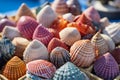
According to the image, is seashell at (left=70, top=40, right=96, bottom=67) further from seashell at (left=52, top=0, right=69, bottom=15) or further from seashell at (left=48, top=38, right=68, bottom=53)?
seashell at (left=52, top=0, right=69, bottom=15)

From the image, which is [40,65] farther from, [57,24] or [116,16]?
[116,16]

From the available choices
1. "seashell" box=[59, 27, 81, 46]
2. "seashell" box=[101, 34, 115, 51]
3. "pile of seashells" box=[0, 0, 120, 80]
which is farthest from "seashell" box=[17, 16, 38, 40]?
"seashell" box=[101, 34, 115, 51]

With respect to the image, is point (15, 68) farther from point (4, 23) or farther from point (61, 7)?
point (61, 7)

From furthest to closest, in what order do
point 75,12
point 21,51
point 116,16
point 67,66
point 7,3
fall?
point 7,3, point 116,16, point 75,12, point 21,51, point 67,66

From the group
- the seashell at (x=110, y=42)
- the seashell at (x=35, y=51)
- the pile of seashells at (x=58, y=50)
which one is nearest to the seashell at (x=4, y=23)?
the pile of seashells at (x=58, y=50)

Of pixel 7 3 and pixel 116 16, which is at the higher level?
pixel 7 3

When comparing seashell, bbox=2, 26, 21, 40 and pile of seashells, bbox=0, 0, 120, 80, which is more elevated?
seashell, bbox=2, 26, 21, 40

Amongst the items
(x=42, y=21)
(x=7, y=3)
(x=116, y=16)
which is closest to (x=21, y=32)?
(x=42, y=21)
